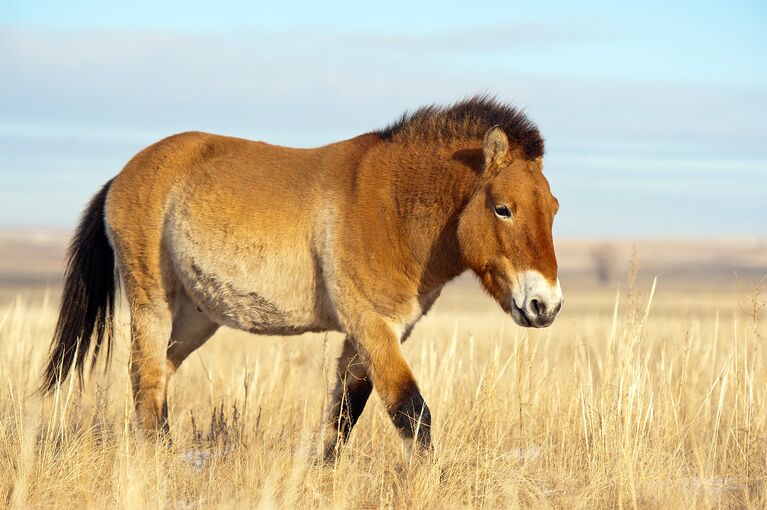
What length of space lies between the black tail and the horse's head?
10.1 feet

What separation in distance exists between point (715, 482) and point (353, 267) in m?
2.49

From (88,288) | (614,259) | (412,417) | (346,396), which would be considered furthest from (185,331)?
(614,259)

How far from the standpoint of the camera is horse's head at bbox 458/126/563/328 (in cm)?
488

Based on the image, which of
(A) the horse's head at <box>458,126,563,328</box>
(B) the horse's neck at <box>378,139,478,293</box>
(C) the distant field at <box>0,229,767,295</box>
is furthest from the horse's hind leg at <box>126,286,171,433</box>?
→ (C) the distant field at <box>0,229,767,295</box>

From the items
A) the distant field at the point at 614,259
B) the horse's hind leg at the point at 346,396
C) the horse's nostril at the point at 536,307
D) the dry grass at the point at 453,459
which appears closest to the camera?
the dry grass at the point at 453,459

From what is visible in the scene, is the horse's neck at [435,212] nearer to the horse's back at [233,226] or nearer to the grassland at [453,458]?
the horse's back at [233,226]

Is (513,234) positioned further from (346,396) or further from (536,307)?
(346,396)

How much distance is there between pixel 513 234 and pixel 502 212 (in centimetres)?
16

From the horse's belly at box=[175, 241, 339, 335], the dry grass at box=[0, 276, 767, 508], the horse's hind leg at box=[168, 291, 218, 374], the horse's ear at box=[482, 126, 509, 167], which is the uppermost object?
the horse's ear at box=[482, 126, 509, 167]

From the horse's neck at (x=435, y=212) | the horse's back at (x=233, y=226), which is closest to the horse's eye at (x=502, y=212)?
the horse's neck at (x=435, y=212)

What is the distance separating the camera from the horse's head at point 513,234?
4875mm

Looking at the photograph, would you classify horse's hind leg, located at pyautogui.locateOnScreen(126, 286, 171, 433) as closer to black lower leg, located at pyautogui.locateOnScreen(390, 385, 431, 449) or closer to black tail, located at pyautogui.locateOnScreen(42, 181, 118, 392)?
black tail, located at pyautogui.locateOnScreen(42, 181, 118, 392)

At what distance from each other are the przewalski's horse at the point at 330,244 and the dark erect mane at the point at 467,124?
10 millimetres

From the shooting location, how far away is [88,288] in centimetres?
680
